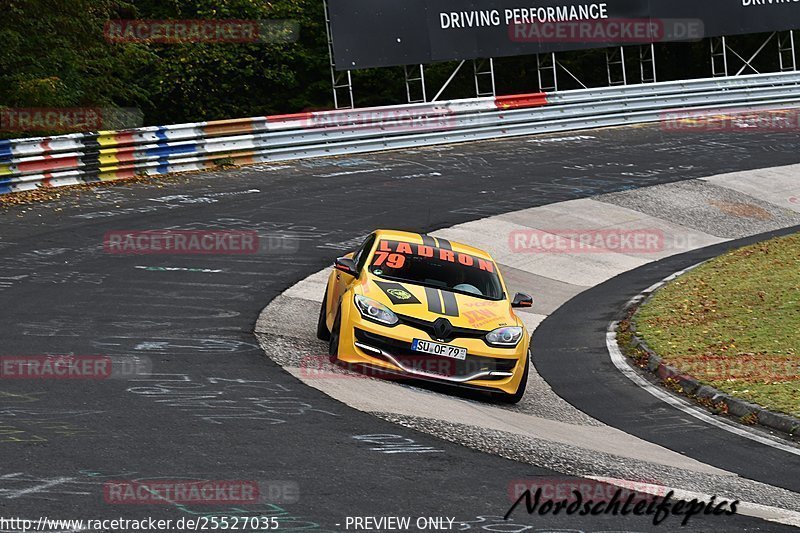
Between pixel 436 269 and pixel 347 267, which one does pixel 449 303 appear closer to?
pixel 436 269

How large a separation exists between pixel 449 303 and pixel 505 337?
707 millimetres

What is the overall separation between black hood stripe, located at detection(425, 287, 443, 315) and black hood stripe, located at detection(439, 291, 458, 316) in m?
0.07

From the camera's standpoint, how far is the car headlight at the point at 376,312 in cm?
1155

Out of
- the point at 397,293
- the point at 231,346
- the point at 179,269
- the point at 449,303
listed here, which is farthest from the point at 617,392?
the point at 179,269

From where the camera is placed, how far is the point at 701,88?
106 ft

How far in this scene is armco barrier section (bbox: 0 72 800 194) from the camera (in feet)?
74.4

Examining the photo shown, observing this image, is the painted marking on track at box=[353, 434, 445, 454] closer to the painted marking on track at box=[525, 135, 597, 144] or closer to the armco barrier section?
the armco barrier section

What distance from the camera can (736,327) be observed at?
14.8 m

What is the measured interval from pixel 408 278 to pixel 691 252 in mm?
10557

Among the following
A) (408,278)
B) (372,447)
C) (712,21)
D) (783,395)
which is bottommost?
(783,395)

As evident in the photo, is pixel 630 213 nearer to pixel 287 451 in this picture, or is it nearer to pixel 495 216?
pixel 495 216

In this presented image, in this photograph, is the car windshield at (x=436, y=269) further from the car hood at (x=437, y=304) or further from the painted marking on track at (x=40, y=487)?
the painted marking on track at (x=40, y=487)

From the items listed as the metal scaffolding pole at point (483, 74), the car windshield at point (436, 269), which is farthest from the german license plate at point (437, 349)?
the metal scaffolding pole at point (483, 74)

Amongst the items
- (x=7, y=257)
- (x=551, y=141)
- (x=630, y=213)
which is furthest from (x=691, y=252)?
(x=7, y=257)
